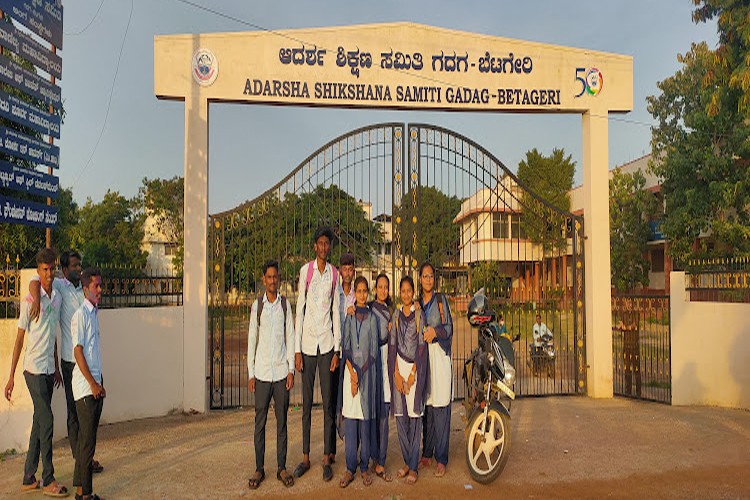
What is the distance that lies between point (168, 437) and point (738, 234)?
16605 mm

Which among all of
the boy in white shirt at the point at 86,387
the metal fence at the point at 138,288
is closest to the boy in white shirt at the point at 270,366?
the boy in white shirt at the point at 86,387

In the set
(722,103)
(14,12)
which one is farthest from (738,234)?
(14,12)

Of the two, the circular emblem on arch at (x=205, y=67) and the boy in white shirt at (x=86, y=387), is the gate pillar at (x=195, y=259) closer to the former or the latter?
the circular emblem on arch at (x=205, y=67)

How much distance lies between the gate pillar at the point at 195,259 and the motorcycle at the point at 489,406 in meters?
3.87

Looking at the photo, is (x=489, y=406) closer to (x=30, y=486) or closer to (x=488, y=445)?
(x=488, y=445)

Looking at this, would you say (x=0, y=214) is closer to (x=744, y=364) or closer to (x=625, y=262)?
(x=744, y=364)

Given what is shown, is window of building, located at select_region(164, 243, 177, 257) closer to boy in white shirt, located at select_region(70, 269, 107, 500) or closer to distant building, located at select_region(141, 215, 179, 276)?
distant building, located at select_region(141, 215, 179, 276)

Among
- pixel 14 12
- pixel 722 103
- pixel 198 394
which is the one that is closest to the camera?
pixel 14 12

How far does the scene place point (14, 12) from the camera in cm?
615

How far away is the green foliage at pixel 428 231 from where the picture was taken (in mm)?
7883

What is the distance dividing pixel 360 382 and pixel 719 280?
17.7ft

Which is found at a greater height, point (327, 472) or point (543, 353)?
point (543, 353)

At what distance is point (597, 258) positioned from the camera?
8.44m

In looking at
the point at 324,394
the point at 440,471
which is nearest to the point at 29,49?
the point at 324,394
